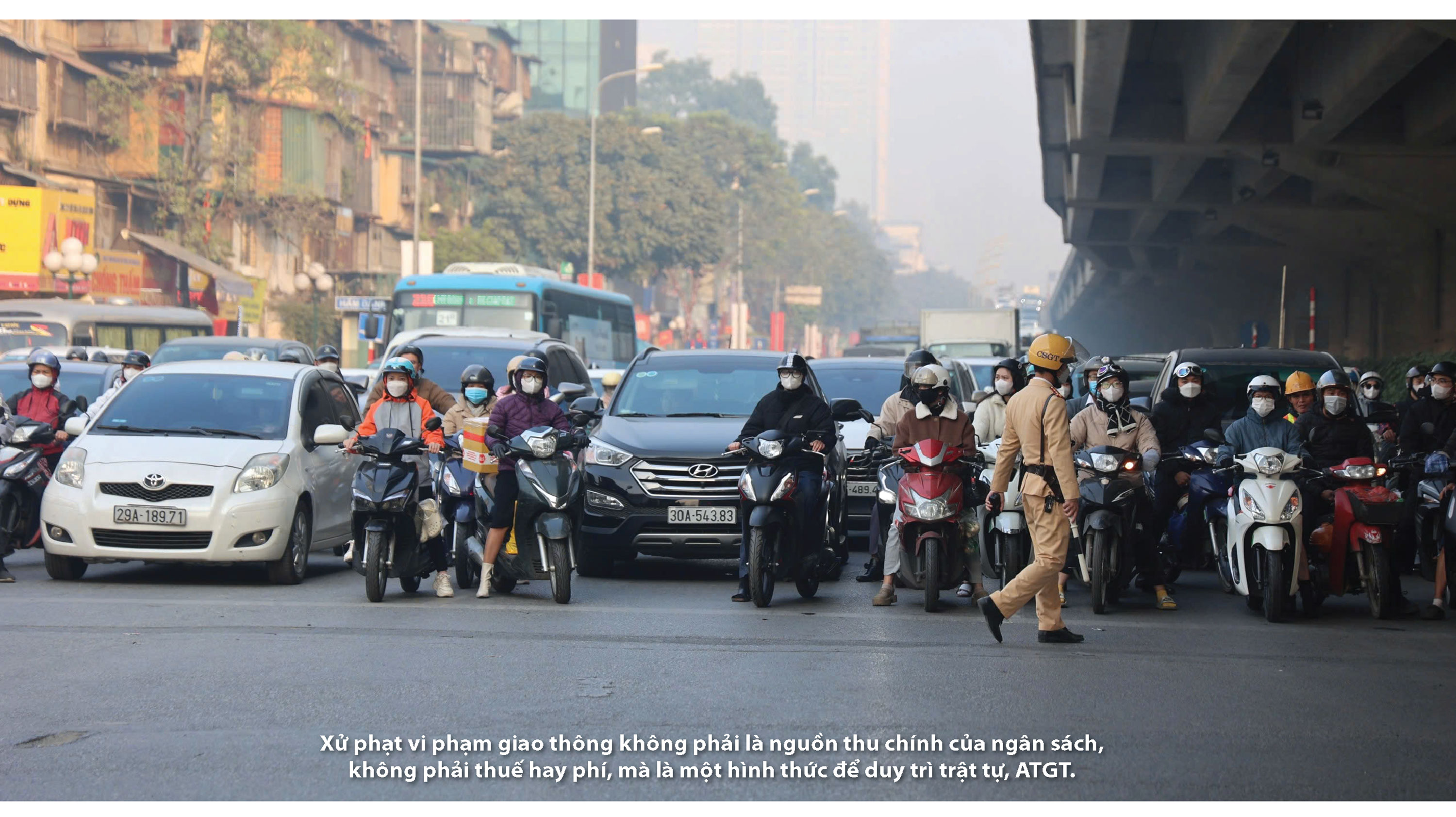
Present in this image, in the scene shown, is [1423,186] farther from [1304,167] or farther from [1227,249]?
[1227,249]

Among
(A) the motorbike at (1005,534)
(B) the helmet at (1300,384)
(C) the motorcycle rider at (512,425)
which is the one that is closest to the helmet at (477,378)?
(C) the motorcycle rider at (512,425)

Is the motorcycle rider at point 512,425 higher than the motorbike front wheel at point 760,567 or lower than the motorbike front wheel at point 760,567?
higher

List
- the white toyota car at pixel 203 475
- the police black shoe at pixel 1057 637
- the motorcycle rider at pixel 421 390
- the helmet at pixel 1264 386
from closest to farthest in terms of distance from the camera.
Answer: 1. the police black shoe at pixel 1057 637
2. the helmet at pixel 1264 386
3. the white toyota car at pixel 203 475
4. the motorcycle rider at pixel 421 390

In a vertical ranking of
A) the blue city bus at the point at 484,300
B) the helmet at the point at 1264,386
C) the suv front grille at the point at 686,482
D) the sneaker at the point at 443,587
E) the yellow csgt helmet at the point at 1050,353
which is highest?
the blue city bus at the point at 484,300

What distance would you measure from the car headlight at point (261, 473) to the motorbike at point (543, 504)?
1.70 metres

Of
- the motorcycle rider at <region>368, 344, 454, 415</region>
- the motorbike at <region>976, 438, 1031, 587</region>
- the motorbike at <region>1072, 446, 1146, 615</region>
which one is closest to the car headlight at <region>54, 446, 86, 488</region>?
the motorcycle rider at <region>368, 344, 454, 415</region>

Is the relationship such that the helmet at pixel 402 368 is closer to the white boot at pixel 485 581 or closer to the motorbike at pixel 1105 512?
the white boot at pixel 485 581

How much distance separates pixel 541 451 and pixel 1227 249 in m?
37.0

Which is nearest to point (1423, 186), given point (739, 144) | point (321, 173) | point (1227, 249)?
point (1227, 249)

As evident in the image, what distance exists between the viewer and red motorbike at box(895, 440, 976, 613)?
10750 mm

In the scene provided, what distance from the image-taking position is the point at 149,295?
44.9m

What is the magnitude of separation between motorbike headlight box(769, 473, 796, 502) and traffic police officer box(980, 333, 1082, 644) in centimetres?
197

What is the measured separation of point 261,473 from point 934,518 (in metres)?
4.72

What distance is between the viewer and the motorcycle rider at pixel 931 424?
11008 millimetres
